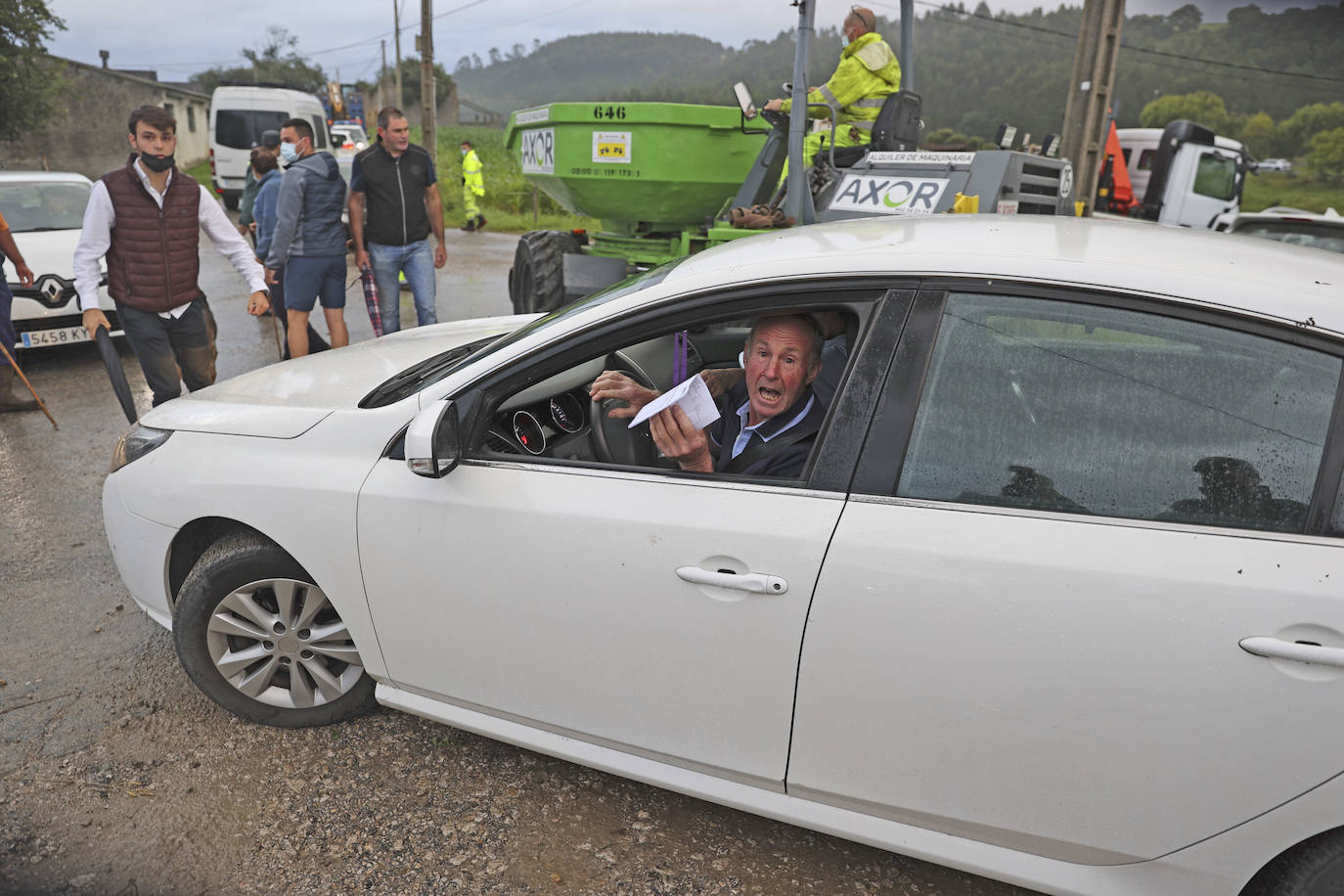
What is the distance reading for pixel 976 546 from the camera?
173cm

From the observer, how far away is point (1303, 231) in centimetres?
641

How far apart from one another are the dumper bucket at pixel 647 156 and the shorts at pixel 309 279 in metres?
1.93

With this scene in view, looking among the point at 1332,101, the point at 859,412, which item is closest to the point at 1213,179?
the point at 859,412

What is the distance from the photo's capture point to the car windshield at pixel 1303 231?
622 centimetres

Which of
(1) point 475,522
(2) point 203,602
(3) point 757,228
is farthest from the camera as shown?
(3) point 757,228

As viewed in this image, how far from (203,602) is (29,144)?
35.3 m

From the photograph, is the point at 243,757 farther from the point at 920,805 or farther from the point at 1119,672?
the point at 1119,672

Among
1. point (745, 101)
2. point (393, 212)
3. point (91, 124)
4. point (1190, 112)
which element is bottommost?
point (393, 212)

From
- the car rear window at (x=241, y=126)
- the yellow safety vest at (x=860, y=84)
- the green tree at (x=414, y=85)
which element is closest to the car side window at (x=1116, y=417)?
the yellow safety vest at (x=860, y=84)

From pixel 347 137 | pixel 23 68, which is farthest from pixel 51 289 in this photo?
pixel 23 68

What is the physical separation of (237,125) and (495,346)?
22077mm

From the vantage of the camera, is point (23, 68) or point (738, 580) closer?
point (738, 580)

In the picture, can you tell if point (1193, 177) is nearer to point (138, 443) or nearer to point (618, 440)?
point (618, 440)

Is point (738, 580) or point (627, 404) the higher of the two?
point (627, 404)
